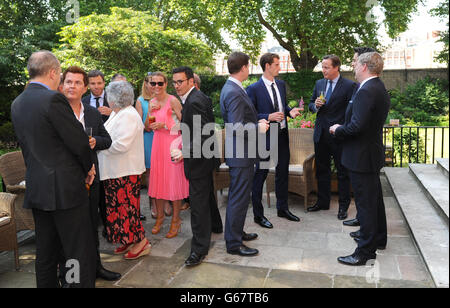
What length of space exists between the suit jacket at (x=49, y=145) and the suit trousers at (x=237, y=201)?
1.62 metres

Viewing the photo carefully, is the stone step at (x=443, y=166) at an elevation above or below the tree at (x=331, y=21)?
below

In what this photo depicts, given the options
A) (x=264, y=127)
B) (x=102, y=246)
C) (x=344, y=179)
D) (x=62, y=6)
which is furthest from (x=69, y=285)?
(x=62, y=6)

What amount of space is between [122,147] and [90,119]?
39cm

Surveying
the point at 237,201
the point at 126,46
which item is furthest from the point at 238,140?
the point at 126,46

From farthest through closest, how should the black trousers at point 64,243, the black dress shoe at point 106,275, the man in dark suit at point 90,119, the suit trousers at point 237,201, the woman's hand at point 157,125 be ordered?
the woman's hand at point 157,125 → the suit trousers at point 237,201 → the black dress shoe at point 106,275 → the man in dark suit at point 90,119 → the black trousers at point 64,243

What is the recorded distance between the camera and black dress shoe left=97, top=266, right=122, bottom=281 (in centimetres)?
355

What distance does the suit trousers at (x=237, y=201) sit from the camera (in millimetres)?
3908

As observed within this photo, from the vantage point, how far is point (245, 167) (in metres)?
3.88

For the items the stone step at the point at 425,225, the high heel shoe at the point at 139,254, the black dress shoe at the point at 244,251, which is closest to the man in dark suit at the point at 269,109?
the black dress shoe at the point at 244,251

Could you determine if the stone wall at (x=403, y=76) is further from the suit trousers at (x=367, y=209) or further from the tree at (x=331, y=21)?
the suit trousers at (x=367, y=209)

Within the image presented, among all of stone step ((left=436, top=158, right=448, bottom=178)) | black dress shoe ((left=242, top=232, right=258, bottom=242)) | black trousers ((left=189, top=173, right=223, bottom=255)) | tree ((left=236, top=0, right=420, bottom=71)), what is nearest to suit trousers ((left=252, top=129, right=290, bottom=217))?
black dress shoe ((left=242, top=232, right=258, bottom=242))

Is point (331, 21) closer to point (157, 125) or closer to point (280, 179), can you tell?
point (280, 179)

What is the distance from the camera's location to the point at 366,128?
354cm

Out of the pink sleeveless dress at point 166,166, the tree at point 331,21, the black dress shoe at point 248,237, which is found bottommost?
the black dress shoe at point 248,237
